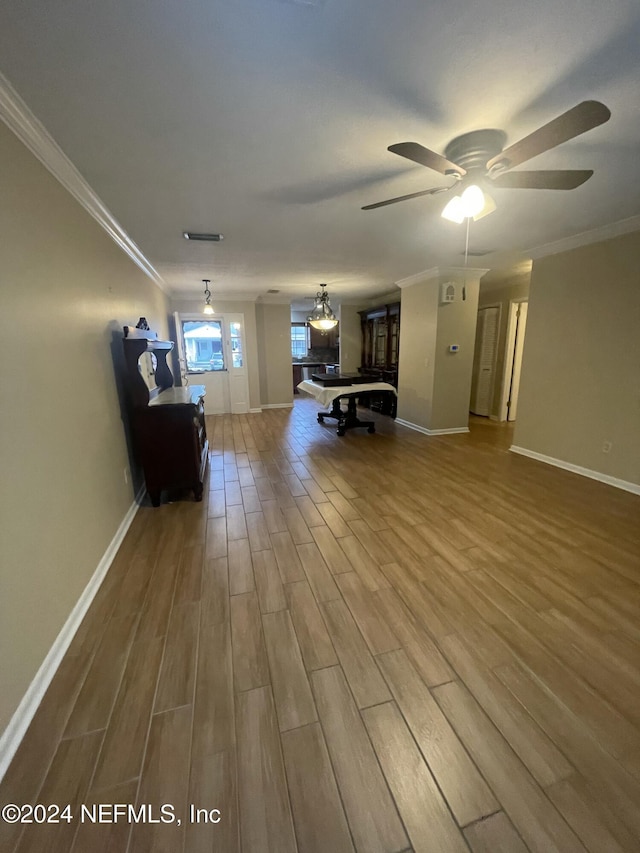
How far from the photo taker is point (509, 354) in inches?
230

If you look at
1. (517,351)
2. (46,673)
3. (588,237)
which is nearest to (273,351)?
(517,351)

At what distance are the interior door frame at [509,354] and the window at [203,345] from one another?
532 centimetres

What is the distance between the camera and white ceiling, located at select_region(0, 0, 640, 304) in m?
1.10

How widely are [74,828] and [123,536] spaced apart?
69.4 inches

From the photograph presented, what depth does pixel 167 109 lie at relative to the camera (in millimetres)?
1491

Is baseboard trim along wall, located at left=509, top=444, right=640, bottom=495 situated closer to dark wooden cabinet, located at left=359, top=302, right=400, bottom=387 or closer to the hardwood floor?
the hardwood floor

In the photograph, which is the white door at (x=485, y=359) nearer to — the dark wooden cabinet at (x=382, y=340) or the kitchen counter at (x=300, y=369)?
the dark wooden cabinet at (x=382, y=340)

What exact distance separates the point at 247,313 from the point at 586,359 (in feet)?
18.1

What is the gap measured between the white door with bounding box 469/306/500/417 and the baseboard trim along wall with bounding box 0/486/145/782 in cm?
629

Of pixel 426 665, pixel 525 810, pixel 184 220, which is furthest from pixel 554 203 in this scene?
pixel 525 810

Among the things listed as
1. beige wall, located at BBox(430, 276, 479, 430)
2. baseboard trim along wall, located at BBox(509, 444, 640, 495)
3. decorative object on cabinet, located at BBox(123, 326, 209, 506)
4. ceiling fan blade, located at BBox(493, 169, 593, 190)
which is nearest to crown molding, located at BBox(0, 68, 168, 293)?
decorative object on cabinet, located at BBox(123, 326, 209, 506)

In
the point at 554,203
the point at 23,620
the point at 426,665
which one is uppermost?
the point at 554,203

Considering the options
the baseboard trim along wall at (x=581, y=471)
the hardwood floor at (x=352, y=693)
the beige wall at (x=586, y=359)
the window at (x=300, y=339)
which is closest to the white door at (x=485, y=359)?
the beige wall at (x=586, y=359)

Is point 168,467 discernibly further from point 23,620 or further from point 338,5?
point 338,5
